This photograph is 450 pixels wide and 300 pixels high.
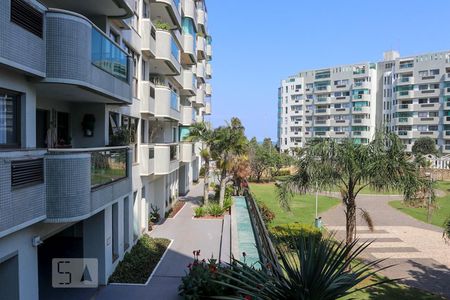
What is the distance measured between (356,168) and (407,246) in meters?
9.96

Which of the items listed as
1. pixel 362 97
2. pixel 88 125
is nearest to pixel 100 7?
pixel 88 125

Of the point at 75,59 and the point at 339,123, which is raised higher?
the point at 339,123

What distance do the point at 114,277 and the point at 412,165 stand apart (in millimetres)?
11478

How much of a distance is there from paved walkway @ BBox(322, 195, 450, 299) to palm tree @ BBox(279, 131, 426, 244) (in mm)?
3059

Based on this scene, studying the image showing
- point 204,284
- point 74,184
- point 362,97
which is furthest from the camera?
point 362,97

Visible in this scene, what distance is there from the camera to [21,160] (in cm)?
684

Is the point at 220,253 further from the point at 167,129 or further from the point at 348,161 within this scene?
the point at 167,129

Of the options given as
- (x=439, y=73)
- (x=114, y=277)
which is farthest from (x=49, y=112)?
(x=439, y=73)

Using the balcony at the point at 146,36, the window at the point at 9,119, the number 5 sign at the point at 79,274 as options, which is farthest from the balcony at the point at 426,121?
the window at the point at 9,119

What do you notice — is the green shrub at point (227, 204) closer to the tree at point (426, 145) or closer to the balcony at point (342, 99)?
the tree at point (426, 145)

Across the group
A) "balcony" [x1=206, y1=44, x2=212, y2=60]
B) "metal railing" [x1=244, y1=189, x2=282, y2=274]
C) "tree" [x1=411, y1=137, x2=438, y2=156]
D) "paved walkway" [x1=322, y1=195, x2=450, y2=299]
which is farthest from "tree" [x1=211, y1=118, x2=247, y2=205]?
"tree" [x1=411, y1=137, x2=438, y2=156]

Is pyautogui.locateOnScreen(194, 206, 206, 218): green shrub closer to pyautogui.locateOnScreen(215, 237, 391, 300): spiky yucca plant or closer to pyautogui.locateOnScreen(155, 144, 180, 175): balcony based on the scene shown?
pyautogui.locateOnScreen(155, 144, 180, 175): balcony

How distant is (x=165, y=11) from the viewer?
70.1 feet

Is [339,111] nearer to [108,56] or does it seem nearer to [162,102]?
[162,102]
